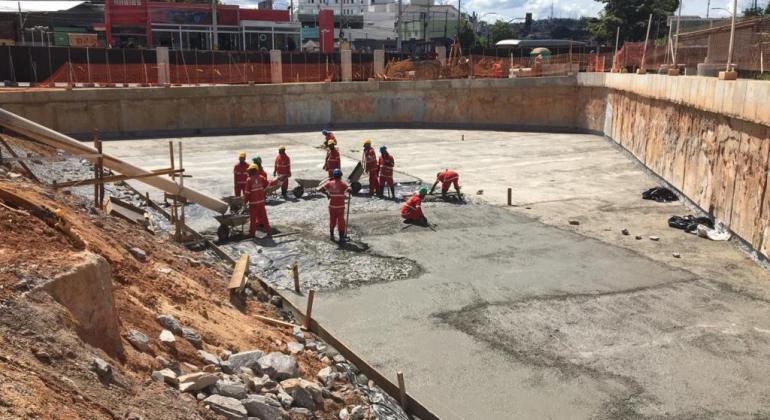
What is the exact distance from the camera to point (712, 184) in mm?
14656

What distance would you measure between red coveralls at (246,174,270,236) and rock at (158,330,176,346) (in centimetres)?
647

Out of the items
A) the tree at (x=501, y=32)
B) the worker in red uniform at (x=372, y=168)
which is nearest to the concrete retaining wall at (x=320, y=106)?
the worker in red uniform at (x=372, y=168)

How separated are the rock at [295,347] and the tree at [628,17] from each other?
165 feet

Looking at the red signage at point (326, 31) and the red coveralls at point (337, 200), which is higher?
the red signage at point (326, 31)

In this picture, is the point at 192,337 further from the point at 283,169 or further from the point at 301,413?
the point at 283,169

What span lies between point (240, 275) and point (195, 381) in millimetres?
4049

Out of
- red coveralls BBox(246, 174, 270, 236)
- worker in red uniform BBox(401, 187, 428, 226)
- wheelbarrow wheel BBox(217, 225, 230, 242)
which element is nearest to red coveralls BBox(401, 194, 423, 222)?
worker in red uniform BBox(401, 187, 428, 226)

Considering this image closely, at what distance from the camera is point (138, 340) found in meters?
6.16

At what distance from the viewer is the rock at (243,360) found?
6615mm

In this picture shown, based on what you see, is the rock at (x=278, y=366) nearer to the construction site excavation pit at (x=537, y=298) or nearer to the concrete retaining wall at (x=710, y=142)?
the construction site excavation pit at (x=537, y=298)

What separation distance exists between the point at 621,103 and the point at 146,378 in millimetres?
23431

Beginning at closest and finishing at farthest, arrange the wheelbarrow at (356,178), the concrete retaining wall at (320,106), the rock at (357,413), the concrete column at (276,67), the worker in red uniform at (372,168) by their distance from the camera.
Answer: the rock at (357,413) < the worker in red uniform at (372,168) < the wheelbarrow at (356,178) < the concrete retaining wall at (320,106) < the concrete column at (276,67)

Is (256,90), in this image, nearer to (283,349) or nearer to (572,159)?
(572,159)

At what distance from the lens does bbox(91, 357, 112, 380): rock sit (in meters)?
5.06
